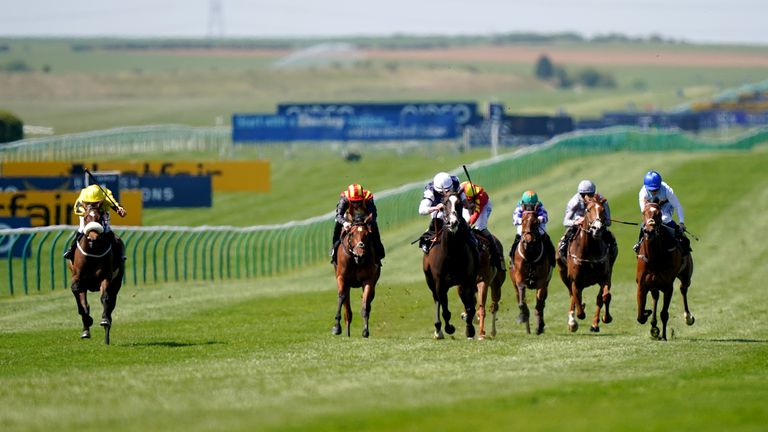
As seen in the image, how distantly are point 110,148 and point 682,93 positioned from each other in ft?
228

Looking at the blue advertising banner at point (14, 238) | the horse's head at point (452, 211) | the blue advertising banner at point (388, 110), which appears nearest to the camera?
the horse's head at point (452, 211)

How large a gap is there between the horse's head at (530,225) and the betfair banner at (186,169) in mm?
29899

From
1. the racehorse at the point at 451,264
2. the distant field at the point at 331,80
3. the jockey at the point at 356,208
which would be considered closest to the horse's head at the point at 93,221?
the jockey at the point at 356,208

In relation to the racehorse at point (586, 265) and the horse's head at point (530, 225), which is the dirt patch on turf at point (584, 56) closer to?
the racehorse at point (586, 265)

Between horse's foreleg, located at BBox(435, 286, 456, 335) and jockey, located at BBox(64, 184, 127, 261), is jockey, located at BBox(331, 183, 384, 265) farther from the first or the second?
jockey, located at BBox(64, 184, 127, 261)

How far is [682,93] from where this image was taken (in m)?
132

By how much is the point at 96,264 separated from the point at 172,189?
30051mm

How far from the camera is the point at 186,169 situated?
58.9 m

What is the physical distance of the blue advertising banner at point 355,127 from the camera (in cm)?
8012

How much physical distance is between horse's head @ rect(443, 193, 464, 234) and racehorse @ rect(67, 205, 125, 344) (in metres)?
4.28

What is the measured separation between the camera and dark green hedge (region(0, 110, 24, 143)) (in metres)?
63.1

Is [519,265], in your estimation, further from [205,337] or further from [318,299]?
[318,299]

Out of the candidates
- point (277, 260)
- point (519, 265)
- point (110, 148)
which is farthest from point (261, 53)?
point (519, 265)

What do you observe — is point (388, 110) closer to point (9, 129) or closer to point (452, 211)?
point (9, 129)
